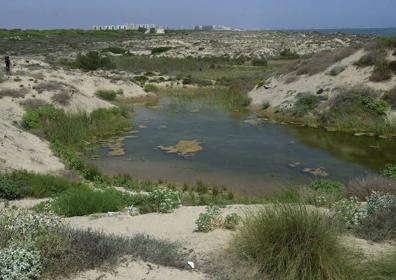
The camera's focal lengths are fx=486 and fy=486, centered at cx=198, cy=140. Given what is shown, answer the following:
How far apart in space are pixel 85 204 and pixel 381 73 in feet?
81.1

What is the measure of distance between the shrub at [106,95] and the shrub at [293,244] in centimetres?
2885

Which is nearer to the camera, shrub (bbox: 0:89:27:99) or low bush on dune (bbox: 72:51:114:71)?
shrub (bbox: 0:89:27:99)

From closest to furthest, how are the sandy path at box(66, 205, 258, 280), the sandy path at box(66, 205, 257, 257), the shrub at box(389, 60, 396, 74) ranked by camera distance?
1. the sandy path at box(66, 205, 258, 280)
2. the sandy path at box(66, 205, 257, 257)
3. the shrub at box(389, 60, 396, 74)

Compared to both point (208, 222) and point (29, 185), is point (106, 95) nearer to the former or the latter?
point (29, 185)

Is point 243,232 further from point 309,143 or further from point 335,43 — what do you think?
point 335,43

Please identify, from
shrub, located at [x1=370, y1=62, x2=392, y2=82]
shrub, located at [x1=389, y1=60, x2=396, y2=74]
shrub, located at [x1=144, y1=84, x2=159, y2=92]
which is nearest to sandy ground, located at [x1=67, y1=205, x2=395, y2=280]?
shrub, located at [x1=370, y1=62, x2=392, y2=82]

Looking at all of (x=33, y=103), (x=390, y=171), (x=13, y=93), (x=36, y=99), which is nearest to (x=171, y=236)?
(x=390, y=171)

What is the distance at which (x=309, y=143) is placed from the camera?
2336 centimetres

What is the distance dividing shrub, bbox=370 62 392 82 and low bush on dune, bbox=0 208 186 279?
26.1m

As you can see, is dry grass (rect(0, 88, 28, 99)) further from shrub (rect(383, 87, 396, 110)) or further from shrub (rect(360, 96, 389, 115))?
shrub (rect(383, 87, 396, 110))

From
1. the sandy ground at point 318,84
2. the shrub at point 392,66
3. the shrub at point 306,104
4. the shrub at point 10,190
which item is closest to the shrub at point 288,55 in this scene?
the sandy ground at point 318,84

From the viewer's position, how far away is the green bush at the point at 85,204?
1066 centimetres

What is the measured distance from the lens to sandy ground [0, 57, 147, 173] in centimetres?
1692

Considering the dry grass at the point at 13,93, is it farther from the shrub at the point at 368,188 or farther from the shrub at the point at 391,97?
the shrub at the point at 391,97
